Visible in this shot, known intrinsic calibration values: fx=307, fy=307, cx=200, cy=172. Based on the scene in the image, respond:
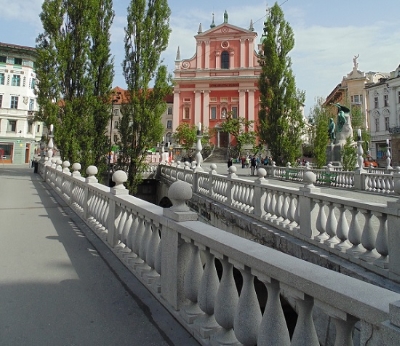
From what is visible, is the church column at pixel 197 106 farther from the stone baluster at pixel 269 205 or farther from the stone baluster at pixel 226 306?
the stone baluster at pixel 226 306

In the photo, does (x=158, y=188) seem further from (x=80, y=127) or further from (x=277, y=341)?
(x=277, y=341)

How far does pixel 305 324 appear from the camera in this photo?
1602mm

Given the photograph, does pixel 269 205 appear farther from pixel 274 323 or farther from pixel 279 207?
pixel 274 323

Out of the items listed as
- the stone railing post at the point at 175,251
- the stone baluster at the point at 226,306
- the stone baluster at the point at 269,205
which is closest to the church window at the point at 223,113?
the stone baluster at the point at 269,205

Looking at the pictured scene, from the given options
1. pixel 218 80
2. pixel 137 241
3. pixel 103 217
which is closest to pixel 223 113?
pixel 218 80

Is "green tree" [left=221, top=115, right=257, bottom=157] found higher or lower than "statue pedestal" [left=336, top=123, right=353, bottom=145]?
higher

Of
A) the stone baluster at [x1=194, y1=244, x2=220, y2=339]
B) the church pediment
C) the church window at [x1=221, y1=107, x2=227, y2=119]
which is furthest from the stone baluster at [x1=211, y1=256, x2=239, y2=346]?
the church pediment

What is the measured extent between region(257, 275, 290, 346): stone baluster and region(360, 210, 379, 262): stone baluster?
3070 mm

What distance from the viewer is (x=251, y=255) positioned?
1919 millimetres

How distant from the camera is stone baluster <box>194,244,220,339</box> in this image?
2.37 meters

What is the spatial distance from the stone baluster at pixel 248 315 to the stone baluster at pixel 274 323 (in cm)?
16

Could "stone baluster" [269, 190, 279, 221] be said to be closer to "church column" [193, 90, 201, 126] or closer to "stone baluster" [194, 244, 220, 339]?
"stone baluster" [194, 244, 220, 339]

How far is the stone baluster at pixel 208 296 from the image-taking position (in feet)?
7.79

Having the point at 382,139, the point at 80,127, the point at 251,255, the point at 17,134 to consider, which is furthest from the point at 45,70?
the point at 382,139
